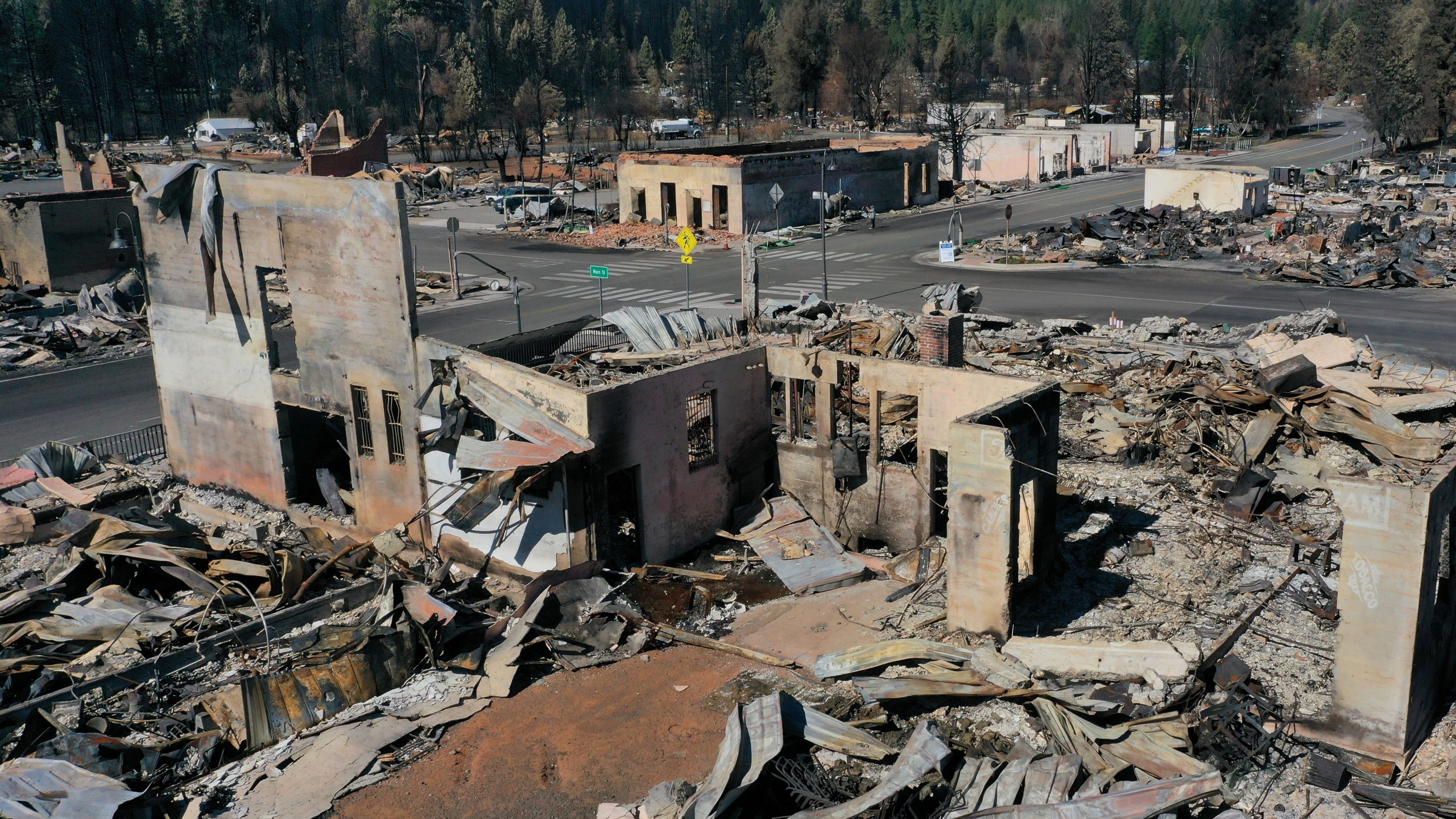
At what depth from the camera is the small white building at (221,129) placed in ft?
302

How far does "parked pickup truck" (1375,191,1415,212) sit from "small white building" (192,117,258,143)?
7996 cm

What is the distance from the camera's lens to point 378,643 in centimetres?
1538

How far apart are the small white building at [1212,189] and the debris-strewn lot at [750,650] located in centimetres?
2963

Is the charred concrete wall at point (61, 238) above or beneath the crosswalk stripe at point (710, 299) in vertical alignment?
above

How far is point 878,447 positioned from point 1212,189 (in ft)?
131

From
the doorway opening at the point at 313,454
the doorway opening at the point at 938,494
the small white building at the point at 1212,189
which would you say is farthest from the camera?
the small white building at the point at 1212,189

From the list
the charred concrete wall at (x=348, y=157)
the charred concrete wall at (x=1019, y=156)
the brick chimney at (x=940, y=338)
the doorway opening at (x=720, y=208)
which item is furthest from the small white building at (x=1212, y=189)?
the charred concrete wall at (x=348, y=157)

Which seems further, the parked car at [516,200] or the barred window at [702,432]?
the parked car at [516,200]

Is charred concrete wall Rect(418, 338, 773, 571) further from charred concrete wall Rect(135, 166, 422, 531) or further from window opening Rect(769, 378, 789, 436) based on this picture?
charred concrete wall Rect(135, 166, 422, 531)

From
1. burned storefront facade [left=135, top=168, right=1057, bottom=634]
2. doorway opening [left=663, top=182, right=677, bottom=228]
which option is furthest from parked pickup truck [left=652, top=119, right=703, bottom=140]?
burned storefront facade [left=135, top=168, right=1057, bottom=634]

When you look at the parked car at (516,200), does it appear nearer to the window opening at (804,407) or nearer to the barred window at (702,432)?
the window opening at (804,407)

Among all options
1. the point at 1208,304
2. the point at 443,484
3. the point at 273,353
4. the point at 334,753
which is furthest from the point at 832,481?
the point at 1208,304

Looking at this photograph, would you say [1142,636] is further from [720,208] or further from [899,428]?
[720,208]

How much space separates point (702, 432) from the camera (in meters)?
19.9
